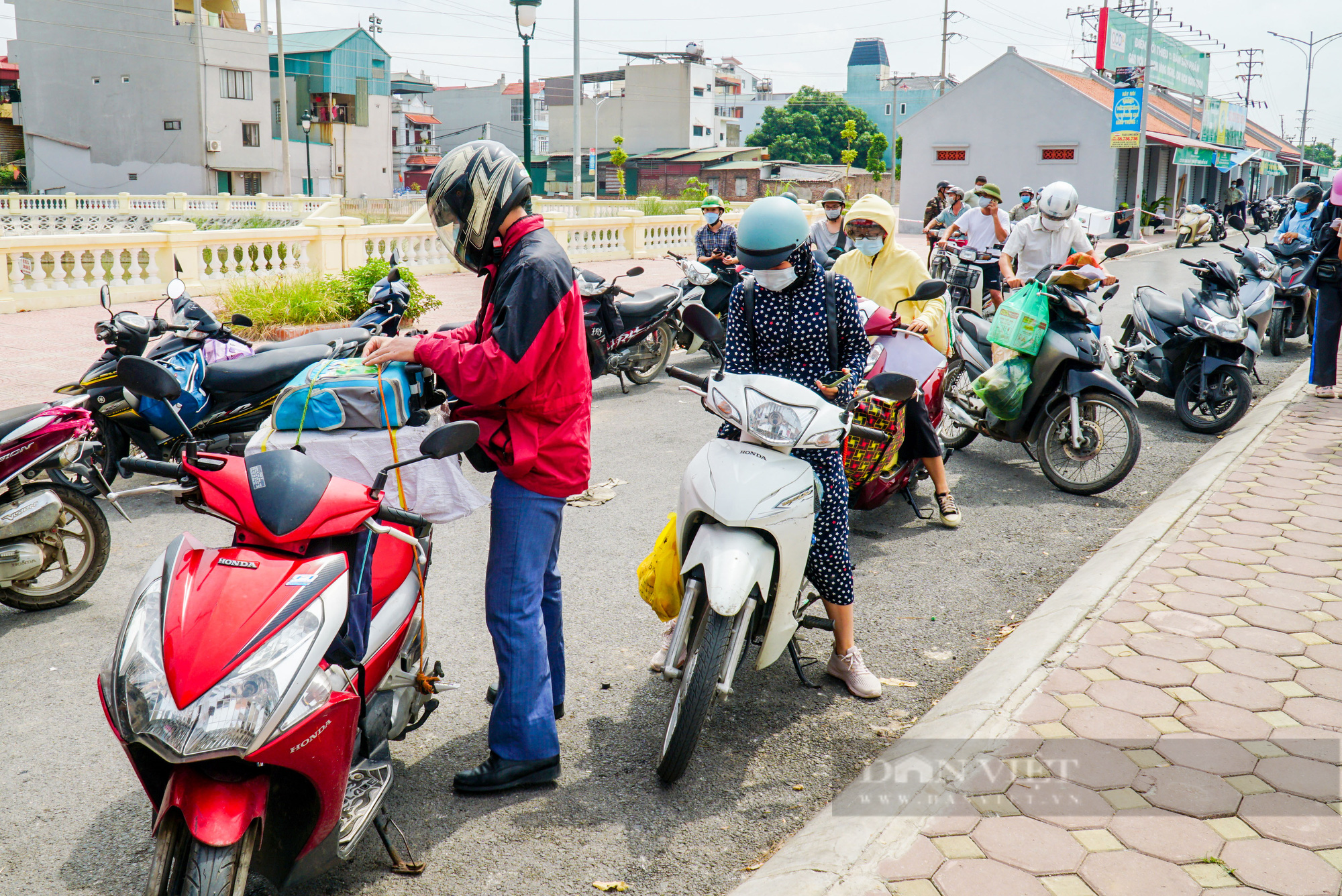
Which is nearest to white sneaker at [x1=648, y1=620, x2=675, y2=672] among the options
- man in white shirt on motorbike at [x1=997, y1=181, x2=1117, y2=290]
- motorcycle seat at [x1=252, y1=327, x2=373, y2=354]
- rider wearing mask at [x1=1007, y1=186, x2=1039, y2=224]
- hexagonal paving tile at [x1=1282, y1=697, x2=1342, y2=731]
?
hexagonal paving tile at [x1=1282, y1=697, x2=1342, y2=731]

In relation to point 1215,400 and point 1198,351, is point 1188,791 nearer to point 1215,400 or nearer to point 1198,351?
point 1215,400

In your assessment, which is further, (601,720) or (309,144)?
(309,144)

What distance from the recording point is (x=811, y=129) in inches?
3366

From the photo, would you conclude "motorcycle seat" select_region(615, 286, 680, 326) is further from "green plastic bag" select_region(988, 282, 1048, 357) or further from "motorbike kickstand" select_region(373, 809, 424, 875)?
"motorbike kickstand" select_region(373, 809, 424, 875)

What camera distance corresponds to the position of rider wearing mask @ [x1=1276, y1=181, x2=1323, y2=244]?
12.1 metres

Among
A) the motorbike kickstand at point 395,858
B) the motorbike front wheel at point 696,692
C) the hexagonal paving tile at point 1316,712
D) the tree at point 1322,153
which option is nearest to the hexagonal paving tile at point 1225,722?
the hexagonal paving tile at point 1316,712

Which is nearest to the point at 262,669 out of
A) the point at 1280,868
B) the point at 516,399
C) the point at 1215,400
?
the point at 516,399

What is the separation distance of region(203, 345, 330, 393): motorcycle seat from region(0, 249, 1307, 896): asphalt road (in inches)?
31.1

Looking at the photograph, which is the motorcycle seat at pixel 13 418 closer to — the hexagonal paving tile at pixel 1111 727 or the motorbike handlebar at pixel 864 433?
the motorbike handlebar at pixel 864 433

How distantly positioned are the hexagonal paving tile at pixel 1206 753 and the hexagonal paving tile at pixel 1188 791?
47mm

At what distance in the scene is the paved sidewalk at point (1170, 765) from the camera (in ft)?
8.41

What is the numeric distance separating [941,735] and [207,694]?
2228mm

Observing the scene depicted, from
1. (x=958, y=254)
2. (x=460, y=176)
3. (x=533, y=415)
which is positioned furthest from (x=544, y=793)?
(x=958, y=254)

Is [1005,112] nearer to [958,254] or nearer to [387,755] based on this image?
[958,254]
